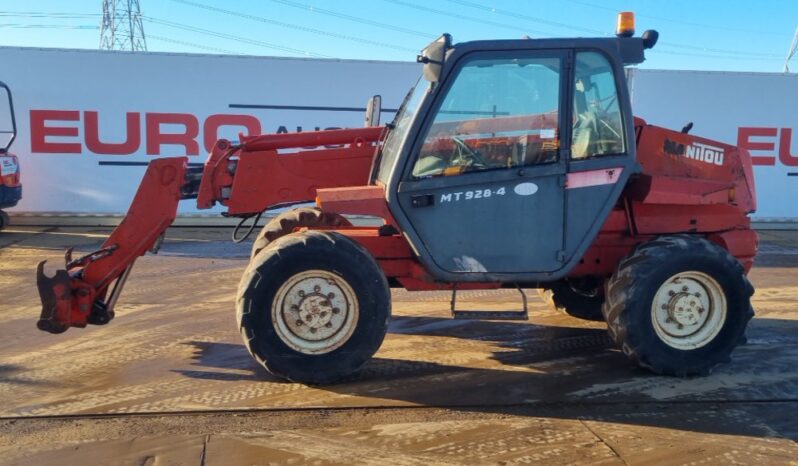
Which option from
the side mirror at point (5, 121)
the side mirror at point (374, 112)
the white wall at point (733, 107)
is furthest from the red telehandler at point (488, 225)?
the white wall at point (733, 107)

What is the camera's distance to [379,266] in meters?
4.39

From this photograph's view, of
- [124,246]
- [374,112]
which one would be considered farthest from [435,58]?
[124,246]

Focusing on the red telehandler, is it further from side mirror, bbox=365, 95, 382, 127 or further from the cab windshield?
side mirror, bbox=365, 95, 382, 127

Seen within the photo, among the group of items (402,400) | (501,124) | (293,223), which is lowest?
(402,400)

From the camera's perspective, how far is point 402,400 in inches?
162

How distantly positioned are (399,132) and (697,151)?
2.20 m

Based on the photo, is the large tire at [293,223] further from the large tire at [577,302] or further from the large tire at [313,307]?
the large tire at [577,302]

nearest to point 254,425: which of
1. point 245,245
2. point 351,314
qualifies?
point 351,314

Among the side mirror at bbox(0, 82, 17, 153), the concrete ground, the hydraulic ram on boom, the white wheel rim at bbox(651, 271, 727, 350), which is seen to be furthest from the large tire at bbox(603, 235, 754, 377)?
the side mirror at bbox(0, 82, 17, 153)

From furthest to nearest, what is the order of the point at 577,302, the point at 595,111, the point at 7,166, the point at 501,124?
the point at 7,166
the point at 577,302
the point at 595,111
the point at 501,124

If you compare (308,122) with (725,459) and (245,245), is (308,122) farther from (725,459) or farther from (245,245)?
(725,459)

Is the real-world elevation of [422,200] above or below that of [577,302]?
above

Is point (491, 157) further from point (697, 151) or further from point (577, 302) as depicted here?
point (577, 302)

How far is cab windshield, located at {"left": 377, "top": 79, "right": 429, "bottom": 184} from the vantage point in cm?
443
